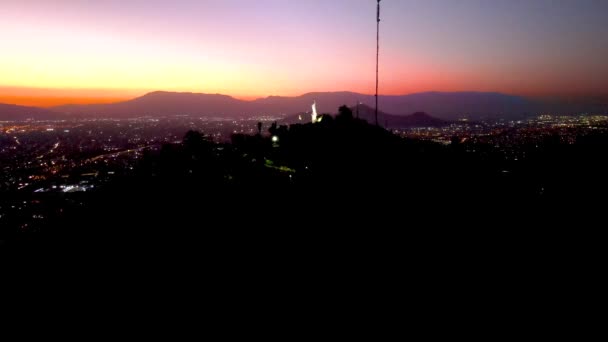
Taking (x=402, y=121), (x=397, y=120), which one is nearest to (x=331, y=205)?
(x=402, y=121)

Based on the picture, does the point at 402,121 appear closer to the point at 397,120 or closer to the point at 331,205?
the point at 397,120

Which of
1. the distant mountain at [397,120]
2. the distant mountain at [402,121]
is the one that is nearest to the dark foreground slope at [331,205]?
the distant mountain at [397,120]

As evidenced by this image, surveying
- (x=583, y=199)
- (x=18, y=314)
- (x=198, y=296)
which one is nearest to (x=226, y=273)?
(x=198, y=296)

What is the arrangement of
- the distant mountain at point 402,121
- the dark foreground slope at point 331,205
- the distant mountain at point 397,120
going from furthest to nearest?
1. the distant mountain at point 402,121
2. the distant mountain at point 397,120
3. the dark foreground slope at point 331,205

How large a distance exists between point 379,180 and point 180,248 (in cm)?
1116

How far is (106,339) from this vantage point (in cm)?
912

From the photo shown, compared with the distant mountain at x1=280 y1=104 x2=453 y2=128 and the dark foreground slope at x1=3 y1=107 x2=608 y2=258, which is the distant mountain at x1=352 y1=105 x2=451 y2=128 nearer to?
the distant mountain at x1=280 y1=104 x2=453 y2=128

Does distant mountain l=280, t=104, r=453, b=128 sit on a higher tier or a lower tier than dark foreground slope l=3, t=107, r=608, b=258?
higher

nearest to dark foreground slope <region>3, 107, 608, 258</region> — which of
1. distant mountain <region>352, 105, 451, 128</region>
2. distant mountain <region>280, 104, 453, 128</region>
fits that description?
distant mountain <region>280, 104, 453, 128</region>

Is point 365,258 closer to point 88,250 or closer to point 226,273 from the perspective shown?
point 226,273

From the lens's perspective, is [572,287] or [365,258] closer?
[572,287]

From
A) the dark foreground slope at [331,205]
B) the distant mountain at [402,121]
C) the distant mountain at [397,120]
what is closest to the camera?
the dark foreground slope at [331,205]

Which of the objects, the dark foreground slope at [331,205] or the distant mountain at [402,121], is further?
the distant mountain at [402,121]

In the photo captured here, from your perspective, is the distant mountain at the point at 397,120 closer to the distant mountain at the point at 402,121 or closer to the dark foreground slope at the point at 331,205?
the distant mountain at the point at 402,121
